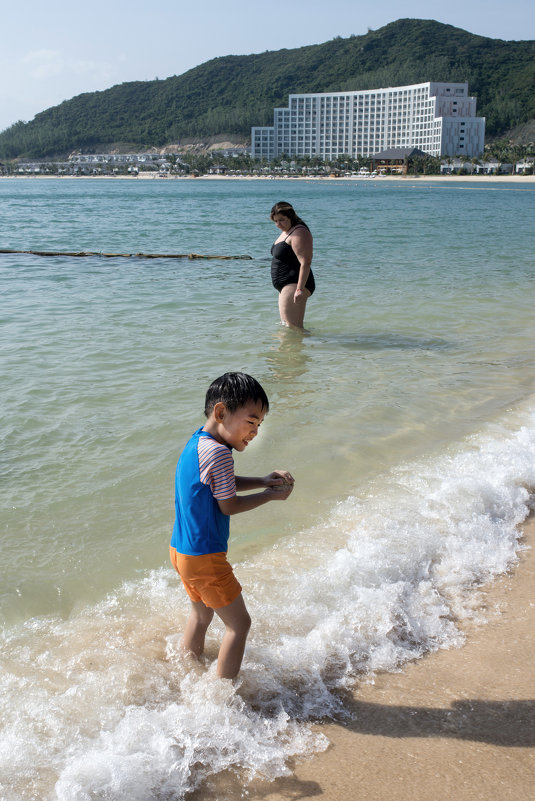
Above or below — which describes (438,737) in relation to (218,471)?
below

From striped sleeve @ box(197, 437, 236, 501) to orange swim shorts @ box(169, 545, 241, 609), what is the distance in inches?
10.0

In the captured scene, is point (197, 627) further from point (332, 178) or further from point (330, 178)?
point (330, 178)

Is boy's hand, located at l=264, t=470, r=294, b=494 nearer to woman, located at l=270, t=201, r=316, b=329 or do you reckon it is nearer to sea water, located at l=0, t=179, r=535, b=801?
sea water, located at l=0, t=179, r=535, b=801

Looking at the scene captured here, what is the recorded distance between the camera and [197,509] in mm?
2527

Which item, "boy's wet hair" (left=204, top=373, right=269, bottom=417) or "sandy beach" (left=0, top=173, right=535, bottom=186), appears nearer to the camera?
"boy's wet hair" (left=204, top=373, right=269, bottom=417)

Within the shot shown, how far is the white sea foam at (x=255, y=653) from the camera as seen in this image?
2.39 metres

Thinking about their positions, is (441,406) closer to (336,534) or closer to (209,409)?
(336,534)

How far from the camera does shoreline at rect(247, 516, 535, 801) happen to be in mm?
2277

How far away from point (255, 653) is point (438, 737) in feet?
2.67

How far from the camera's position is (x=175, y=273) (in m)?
15.0

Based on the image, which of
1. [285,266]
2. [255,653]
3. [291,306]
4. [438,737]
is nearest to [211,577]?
[255,653]

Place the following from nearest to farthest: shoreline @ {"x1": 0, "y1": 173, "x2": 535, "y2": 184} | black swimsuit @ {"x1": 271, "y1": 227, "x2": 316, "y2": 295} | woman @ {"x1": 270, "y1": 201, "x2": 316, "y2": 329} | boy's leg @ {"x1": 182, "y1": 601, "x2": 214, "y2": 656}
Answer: boy's leg @ {"x1": 182, "y1": 601, "x2": 214, "y2": 656} < woman @ {"x1": 270, "y1": 201, "x2": 316, "y2": 329} < black swimsuit @ {"x1": 271, "y1": 227, "x2": 316, "y2": 295} < shoreline @ {"x1": 0, "y1": 173, "x2": 535, "y2": 184}

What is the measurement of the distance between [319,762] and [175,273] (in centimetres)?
1341


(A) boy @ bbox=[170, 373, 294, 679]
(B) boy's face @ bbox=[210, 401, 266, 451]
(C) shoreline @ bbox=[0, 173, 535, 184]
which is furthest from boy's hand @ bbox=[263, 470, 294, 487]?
(C) shoreline @ bbox=[0, 173, 535, 184]
